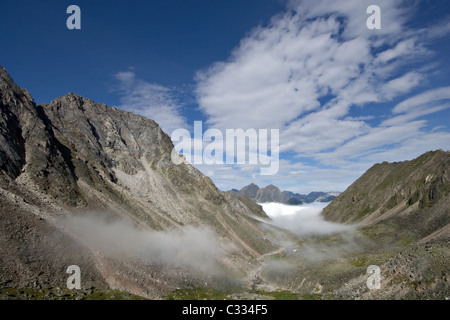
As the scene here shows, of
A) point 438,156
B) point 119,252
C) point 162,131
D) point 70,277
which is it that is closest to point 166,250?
point 119,252

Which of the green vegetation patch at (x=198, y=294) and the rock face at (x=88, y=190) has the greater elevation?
the rock face at (x=88, y=190)

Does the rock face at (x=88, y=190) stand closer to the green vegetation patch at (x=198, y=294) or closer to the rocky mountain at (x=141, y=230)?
the rocky mountain at (x=141, y=230)

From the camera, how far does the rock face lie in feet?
220

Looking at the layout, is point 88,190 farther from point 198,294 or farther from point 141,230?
point 198,294

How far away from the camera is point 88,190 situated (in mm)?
103625

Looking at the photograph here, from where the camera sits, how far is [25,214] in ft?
231

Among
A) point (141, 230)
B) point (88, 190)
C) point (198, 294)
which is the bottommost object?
point (198, 294)

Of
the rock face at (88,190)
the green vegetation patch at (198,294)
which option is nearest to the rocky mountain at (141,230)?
the rock face at (88,190)

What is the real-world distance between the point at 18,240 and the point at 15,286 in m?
13.0

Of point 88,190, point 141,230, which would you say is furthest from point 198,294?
point 88,190

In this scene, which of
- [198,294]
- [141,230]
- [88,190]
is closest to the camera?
[198,294]

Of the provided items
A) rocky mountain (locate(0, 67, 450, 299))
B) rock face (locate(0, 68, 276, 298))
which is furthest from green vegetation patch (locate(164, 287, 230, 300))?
rock face (locate(0, 68, 276, 298))

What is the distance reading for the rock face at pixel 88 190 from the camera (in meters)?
67.0

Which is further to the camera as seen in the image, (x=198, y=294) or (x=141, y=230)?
(x=141, y=230)
